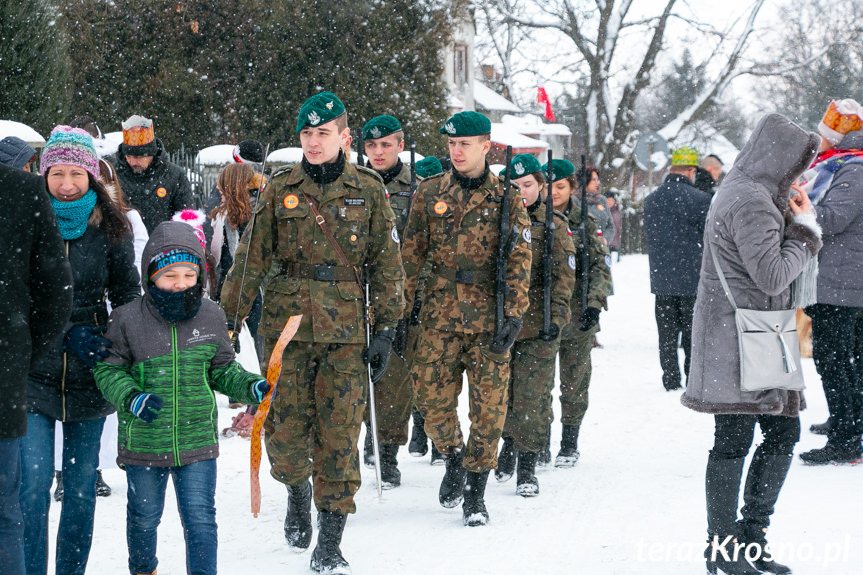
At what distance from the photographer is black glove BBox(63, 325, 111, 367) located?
3713 millimetres

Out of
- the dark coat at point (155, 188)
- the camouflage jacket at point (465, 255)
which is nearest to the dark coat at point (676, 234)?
the camouflage jacket at point (465, 255)

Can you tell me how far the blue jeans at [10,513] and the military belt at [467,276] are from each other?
267cm

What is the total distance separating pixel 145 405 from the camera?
139 inches

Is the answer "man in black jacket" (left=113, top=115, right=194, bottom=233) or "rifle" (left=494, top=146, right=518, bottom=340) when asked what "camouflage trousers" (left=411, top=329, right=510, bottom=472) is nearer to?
"rifle" (left=494, top=146, right=518, bottom=340)

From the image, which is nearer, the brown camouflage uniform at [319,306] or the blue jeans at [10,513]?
the blue jeans at [10,513]

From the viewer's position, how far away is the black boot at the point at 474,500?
17.0 feet

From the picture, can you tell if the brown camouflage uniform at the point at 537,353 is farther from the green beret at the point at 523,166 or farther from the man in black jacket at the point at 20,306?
the man in black jacket at the point at 20,306

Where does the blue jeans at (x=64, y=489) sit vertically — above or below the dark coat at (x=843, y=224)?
below

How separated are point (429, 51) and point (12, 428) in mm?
16824

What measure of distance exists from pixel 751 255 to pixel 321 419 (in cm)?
212

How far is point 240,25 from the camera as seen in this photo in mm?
18281

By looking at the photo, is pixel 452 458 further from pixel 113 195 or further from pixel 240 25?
pixel 240 25

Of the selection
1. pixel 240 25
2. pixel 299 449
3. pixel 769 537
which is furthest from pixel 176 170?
pixel 240 25

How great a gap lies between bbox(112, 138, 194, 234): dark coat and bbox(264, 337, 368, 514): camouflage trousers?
292cm
